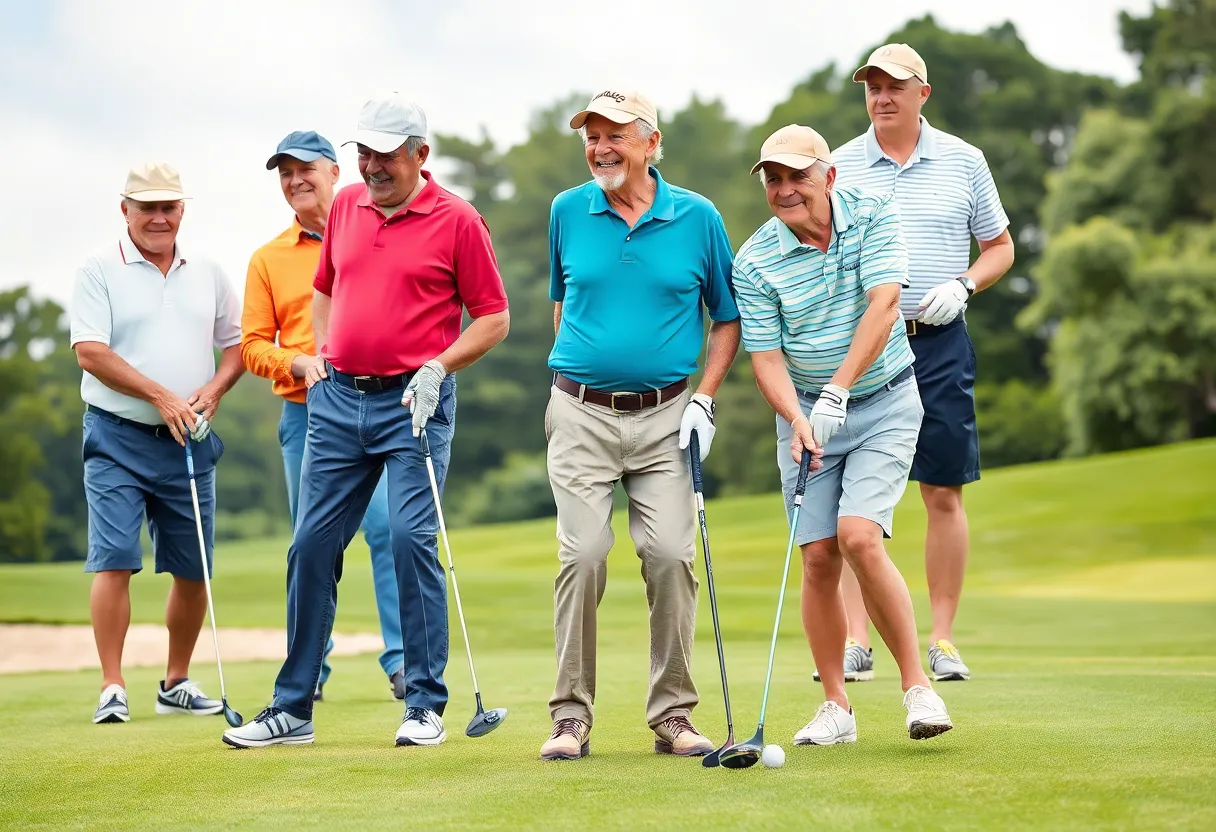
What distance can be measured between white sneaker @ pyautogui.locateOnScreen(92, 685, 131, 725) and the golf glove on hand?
207 centimetres

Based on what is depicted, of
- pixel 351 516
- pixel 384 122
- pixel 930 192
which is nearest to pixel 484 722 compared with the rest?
pixel 351 516

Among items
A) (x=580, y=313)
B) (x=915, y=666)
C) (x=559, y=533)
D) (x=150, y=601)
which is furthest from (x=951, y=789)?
(x=150, y=601)

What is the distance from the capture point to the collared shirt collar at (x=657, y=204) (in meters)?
5.08

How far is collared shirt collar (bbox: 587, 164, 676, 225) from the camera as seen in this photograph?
5.08m

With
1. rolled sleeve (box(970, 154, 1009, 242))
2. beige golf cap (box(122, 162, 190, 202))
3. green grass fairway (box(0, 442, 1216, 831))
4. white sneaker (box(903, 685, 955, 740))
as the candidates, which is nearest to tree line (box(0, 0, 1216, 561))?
green grass fairway (box(0, 442, 1216, 831))

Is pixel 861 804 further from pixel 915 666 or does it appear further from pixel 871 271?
pixel 871 271

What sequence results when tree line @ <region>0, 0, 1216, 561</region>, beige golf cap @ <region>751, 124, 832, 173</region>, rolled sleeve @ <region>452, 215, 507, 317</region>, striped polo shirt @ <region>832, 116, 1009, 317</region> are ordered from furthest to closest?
tree line @ <region>0, 0, 1216, 561</region> < striped polo shirt @ <region>832, 116, 1009, 317</region> < rolled sleeve @ <region>452, 215, 507, 317</region> < beige golf cap @ <region>751, 124, 832, 173</region>

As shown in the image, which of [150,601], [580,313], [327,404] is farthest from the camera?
[150,601]

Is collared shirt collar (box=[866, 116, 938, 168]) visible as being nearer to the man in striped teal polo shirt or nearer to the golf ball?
the man in striped teal polo shirt

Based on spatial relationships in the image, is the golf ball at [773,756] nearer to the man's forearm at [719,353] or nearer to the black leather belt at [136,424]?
the man's forearm at [719,353]

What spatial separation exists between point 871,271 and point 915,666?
1286mm

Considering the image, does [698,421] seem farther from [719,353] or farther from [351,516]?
[351,516]

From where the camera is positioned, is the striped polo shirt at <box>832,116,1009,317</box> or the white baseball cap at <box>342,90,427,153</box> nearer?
the white baseball cap at <box>342,90,427,153</box>

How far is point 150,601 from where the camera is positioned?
1778 centimetres
